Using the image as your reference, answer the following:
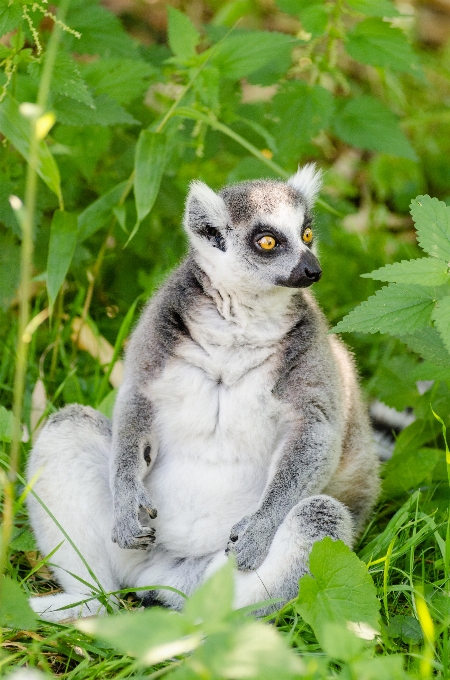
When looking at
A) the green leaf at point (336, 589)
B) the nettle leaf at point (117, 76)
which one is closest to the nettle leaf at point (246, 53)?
the nettle leaf at point (117, 76)

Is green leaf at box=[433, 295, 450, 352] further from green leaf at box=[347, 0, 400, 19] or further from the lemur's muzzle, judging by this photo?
green leaf at box=[347, 0, 400, 19]

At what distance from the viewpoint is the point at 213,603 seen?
215 cm

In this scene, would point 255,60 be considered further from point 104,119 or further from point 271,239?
point 271,239

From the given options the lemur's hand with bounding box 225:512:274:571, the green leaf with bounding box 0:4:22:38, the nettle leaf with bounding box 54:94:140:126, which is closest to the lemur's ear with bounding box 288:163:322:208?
the nettle leaf with bounding box 54:94:140:126

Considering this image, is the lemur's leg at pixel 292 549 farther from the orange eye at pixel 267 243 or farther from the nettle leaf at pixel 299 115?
the nettle leaf at pixel 299 115

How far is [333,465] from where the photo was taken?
381cm

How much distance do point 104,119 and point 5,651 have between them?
2793 millimetres

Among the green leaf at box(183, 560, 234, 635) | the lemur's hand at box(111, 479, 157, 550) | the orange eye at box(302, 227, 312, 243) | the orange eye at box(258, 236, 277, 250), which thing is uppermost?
the orange eye at box(258, 236, 277, 250)

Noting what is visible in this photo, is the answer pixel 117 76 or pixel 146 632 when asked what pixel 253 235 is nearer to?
pixel 117 76

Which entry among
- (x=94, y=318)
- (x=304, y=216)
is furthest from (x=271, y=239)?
(x=94, y=318)

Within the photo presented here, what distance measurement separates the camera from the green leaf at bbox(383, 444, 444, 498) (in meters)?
4.40

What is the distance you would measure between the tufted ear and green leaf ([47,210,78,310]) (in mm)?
803

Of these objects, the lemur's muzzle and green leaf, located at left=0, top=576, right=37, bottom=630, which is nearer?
green leaf, located at left=0, top=576, right=37, bottom=630

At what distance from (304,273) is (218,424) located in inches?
32.1
